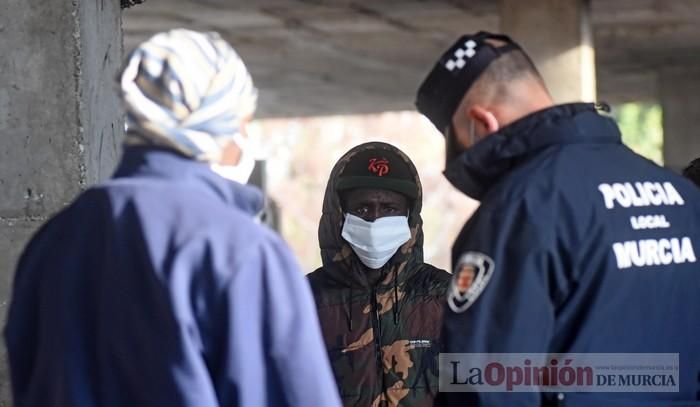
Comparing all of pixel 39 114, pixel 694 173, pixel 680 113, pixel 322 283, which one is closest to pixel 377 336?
pixel 322 283

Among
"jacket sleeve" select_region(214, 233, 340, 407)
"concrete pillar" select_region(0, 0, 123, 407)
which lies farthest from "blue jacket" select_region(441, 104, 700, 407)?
"concrete pillar" select_region(0, 0, 123, 407)

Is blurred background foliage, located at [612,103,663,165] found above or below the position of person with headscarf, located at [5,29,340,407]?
above

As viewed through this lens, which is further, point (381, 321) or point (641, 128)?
point (641, 128)

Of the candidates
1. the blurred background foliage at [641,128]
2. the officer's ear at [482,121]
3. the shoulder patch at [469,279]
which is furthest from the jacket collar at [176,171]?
the blurred background foliage at [641,128]

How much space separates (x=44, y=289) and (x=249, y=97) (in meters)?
0.60

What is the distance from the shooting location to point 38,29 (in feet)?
15.0

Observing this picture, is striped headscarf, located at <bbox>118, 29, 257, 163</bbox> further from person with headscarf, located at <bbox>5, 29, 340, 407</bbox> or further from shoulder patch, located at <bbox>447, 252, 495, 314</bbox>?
shoulder patch, located at <bbox>447, 252, 495, 314</bbox>

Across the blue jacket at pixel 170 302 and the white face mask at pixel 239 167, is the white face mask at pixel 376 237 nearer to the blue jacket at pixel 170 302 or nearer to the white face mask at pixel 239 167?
the white face mask at pixel 239 167

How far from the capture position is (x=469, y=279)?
2.82 meters

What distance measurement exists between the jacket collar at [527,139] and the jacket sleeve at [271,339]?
62 cm

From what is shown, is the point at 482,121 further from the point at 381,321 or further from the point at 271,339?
the point at 381,321

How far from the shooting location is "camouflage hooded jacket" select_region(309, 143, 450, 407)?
4.33 meters

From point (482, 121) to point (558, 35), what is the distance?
7143 millimetres

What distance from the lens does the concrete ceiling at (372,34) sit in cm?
1112
